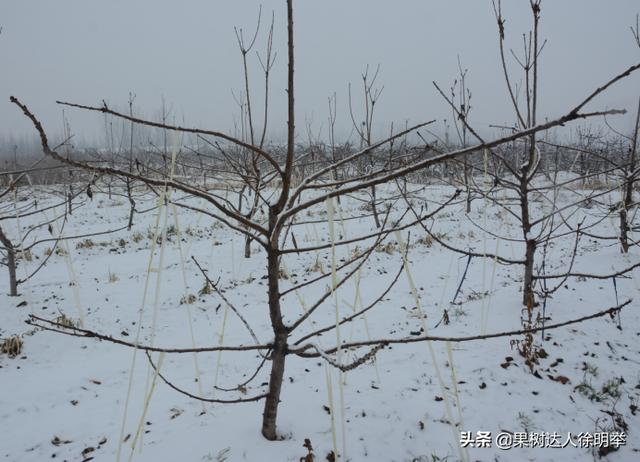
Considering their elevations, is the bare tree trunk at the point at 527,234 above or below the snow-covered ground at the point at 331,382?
above

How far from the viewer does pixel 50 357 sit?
11.5 ft

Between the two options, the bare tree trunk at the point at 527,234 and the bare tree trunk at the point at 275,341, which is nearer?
the bare tree trunk at the point at 275,341

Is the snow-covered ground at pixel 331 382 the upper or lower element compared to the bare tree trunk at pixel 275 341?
lower

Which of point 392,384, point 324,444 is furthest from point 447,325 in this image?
point 324,444

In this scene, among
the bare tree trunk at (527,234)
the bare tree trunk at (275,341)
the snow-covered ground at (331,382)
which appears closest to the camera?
the bare tree trunk at (275,341)

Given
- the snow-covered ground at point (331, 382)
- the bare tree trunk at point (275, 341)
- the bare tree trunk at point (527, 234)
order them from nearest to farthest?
the bare tree trunk at point (275, 341) → the snow-covered ground at point (331, 382) → the bare tree trunk at point (527, 234)

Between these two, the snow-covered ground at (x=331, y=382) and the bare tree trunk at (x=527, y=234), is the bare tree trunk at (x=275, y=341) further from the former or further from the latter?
the bare tree trunk at (x=527, y=234)

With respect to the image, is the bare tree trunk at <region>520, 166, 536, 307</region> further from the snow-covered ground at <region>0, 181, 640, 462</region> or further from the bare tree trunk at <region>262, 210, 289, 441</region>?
the bare tree trunk at <region>262, 210, 289, 441</region>

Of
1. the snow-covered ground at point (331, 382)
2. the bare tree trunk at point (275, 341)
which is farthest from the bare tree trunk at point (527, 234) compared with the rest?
the bare tree trunk at point (275, 341)

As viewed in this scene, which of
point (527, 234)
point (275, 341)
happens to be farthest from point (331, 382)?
point (527, 234)

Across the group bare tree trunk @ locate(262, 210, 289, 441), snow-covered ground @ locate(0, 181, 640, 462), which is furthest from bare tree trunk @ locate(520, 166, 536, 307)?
bare tree trunk @ locate(262, 210, 289, 441)

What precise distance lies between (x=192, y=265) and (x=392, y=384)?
542 centimetres

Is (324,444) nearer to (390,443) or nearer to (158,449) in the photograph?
(390,443)

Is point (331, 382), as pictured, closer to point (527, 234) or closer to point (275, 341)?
point (275, 341)
